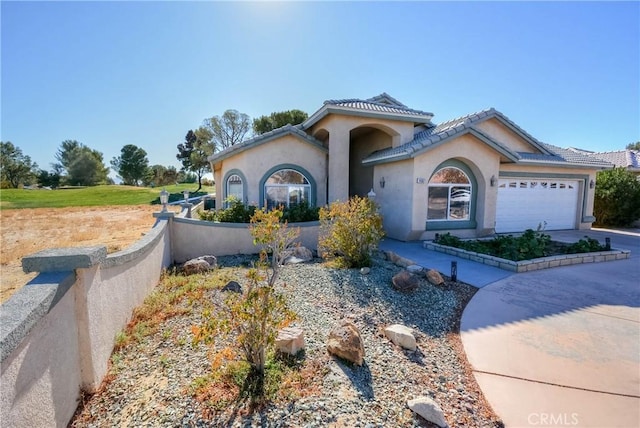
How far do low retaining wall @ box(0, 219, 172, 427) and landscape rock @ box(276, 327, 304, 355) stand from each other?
92.9 inches

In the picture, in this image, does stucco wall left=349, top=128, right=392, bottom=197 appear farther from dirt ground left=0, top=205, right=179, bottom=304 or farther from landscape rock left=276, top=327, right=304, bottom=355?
landscape rock left=276, top=327, right=304, bottom=355

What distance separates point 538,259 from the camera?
30.8 ft

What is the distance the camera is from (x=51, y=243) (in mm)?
14633

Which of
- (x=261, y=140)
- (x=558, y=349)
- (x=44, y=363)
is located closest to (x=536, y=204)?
(x=558, y=349)

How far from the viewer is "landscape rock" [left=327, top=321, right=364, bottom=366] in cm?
414

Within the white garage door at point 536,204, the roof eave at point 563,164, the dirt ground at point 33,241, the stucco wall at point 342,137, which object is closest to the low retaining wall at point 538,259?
the white garage door at point 536,204

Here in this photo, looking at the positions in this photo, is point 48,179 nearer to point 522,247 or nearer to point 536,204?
point 522,247

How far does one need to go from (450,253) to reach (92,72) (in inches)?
744

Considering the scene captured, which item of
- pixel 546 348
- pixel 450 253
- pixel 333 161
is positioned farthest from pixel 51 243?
pixel 546 348

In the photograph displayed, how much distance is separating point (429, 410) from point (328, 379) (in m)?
1.27

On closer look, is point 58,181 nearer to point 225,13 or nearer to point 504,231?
point 225,13

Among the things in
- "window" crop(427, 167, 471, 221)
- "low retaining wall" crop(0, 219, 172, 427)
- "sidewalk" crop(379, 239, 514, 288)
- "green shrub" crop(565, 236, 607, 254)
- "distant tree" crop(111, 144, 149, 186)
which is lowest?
"sidewalk" crop(379, 239, 514, 288)

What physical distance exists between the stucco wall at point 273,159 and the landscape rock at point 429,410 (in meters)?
12.8
